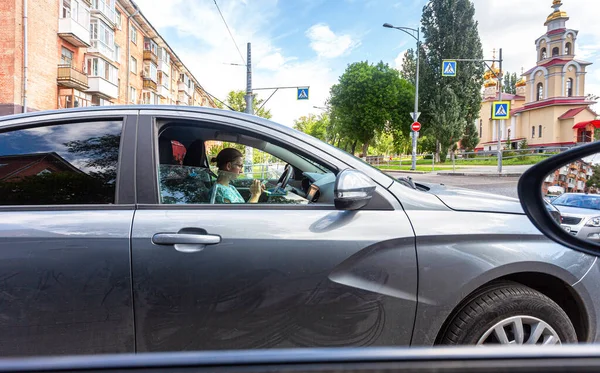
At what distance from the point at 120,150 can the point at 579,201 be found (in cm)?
199

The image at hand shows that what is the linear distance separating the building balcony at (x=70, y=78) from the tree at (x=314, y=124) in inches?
1680

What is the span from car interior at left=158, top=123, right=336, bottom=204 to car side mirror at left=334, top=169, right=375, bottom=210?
0.17m

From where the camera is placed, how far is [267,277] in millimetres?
1560

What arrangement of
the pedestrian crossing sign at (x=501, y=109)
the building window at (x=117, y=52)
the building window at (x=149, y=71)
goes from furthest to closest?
1. the building window at (x=149, y=71)
2. the building window at (x=117, y=52)
3. the pedestrian crossing sign at (x=501, y=109)

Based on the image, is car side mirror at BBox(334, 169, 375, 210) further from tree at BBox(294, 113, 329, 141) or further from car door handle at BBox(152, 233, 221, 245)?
tree at BBox(294, 113, 329, 141)

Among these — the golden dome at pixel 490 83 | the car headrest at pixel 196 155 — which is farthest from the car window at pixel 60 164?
the golden dome at pixel 490 83

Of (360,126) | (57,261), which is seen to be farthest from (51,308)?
(360,126)

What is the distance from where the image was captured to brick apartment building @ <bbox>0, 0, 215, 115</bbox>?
63.2 feet


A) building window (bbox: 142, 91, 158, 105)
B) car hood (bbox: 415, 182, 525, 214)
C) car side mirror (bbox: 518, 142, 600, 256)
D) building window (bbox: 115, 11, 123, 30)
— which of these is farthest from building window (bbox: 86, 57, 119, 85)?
car side mirror (bbox: 518, 142, 600, 256)

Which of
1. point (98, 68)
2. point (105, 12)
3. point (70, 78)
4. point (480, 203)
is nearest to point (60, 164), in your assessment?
point (480, 203)

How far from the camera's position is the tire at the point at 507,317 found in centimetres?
170

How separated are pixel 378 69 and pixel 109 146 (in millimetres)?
44196

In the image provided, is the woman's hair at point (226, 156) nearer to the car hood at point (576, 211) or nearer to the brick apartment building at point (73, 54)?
the car hood at point (576, 211)

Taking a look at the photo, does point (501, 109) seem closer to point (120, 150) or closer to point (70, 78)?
point (120, 150)
